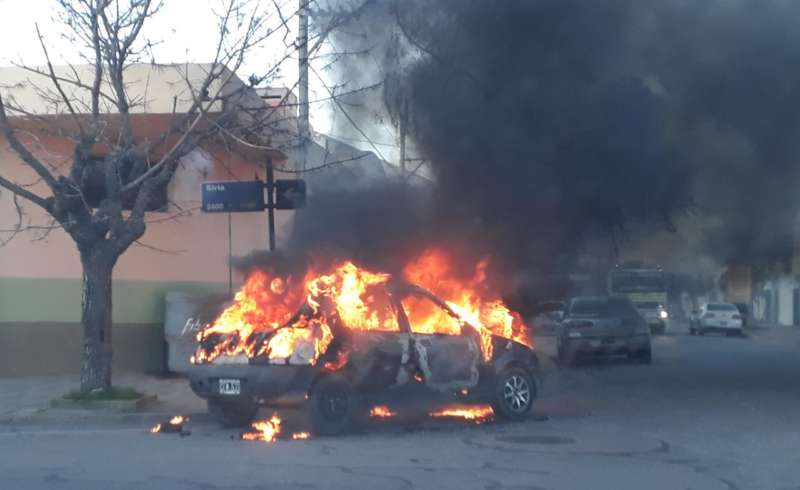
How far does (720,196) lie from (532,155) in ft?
11.1

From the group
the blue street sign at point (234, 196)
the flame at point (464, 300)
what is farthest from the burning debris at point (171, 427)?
the blue street sign at point (234, 196)

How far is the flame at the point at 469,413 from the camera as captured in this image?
13.9 m

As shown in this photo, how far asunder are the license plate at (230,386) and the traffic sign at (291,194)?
394 centimetres

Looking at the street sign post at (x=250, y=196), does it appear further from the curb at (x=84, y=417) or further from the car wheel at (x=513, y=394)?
the car wheel at (x=513, y=394)

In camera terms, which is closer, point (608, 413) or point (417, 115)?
point (608, 413)

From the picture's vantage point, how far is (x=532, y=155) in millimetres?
17266

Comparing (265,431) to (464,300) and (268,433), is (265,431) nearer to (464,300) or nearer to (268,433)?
(268,433)

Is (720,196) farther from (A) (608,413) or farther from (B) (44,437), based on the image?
(B) (44,437)

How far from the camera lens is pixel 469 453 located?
11.1 m

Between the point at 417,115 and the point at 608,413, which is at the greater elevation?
→ the point at 417,115

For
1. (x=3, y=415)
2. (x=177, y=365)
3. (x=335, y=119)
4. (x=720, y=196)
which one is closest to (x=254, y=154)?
(x=335, y=119)

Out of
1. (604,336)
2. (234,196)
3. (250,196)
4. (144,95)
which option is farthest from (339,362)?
(604,336)

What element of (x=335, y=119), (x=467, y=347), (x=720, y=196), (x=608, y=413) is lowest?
(x=608, y=413)

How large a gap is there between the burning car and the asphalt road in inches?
15.6
